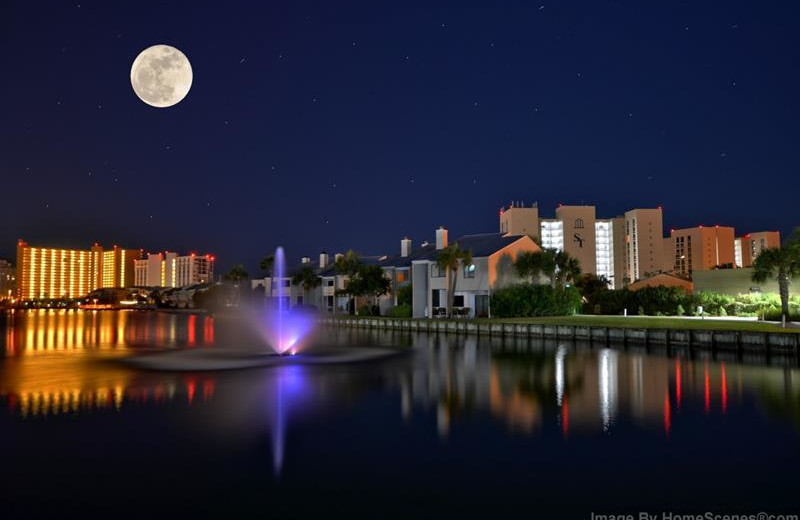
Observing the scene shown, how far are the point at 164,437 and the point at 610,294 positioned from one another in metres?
58.7

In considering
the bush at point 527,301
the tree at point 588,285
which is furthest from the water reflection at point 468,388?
the tree at point 588,285

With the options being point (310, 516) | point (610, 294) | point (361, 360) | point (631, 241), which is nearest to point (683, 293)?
point (610, 294)

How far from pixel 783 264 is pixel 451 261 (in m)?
26.3

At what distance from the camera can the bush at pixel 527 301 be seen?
194ft

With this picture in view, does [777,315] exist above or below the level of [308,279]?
below

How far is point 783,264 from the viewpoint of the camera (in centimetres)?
4559

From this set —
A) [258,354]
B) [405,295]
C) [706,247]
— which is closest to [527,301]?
[405,295]

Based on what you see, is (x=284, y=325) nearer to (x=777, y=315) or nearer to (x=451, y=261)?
(x=451, y=261)

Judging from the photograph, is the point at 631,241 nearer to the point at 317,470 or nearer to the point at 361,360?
the point at 361,360

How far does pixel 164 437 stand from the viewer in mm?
16125

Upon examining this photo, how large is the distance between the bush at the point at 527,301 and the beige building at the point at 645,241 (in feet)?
376

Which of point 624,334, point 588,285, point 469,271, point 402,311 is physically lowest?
point 624,334

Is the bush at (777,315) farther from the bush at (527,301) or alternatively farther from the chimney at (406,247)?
the chimney at (406,247)

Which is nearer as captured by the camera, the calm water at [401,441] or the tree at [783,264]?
the calm water at [401,441]
